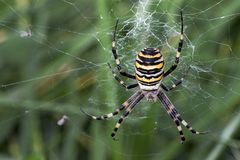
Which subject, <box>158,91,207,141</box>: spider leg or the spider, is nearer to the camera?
the spider

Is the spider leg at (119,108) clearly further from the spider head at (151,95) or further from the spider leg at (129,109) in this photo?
the spider head at (151,95)

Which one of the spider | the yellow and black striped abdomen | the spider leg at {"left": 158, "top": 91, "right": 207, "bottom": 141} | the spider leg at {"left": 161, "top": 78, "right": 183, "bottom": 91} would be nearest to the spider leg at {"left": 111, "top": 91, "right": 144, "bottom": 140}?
the spider

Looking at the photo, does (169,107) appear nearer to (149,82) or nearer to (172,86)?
(172,86)

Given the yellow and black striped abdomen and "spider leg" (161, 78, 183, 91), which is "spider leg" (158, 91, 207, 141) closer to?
"spider leg" (161, 78, 183, 91)

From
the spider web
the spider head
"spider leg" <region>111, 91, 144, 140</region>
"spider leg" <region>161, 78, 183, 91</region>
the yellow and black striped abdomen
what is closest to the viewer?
the yellow and black striped abdomen

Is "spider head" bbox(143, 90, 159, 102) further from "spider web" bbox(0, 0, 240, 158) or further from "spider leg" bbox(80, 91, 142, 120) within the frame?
"spider leg" bbox(80, 91, 142, 120)

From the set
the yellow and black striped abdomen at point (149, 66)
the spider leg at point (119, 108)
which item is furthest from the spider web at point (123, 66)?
the yellow and black striped abdomen at point (149, 66)

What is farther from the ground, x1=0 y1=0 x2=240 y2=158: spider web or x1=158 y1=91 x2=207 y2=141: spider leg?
x1=0 y1=0 x2=240 y2=158: spider web

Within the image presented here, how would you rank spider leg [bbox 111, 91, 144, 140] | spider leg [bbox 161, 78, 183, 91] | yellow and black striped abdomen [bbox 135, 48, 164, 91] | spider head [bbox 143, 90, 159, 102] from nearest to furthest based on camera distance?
yellow and black striped abdomen [bbox 135, 48, 164, 91] < spider leg [bbox 161, 78, 183, 91] < spider head [bbox 143, 90, 159, 102] < spider leg [bbox 111, 91, 144, 140]
